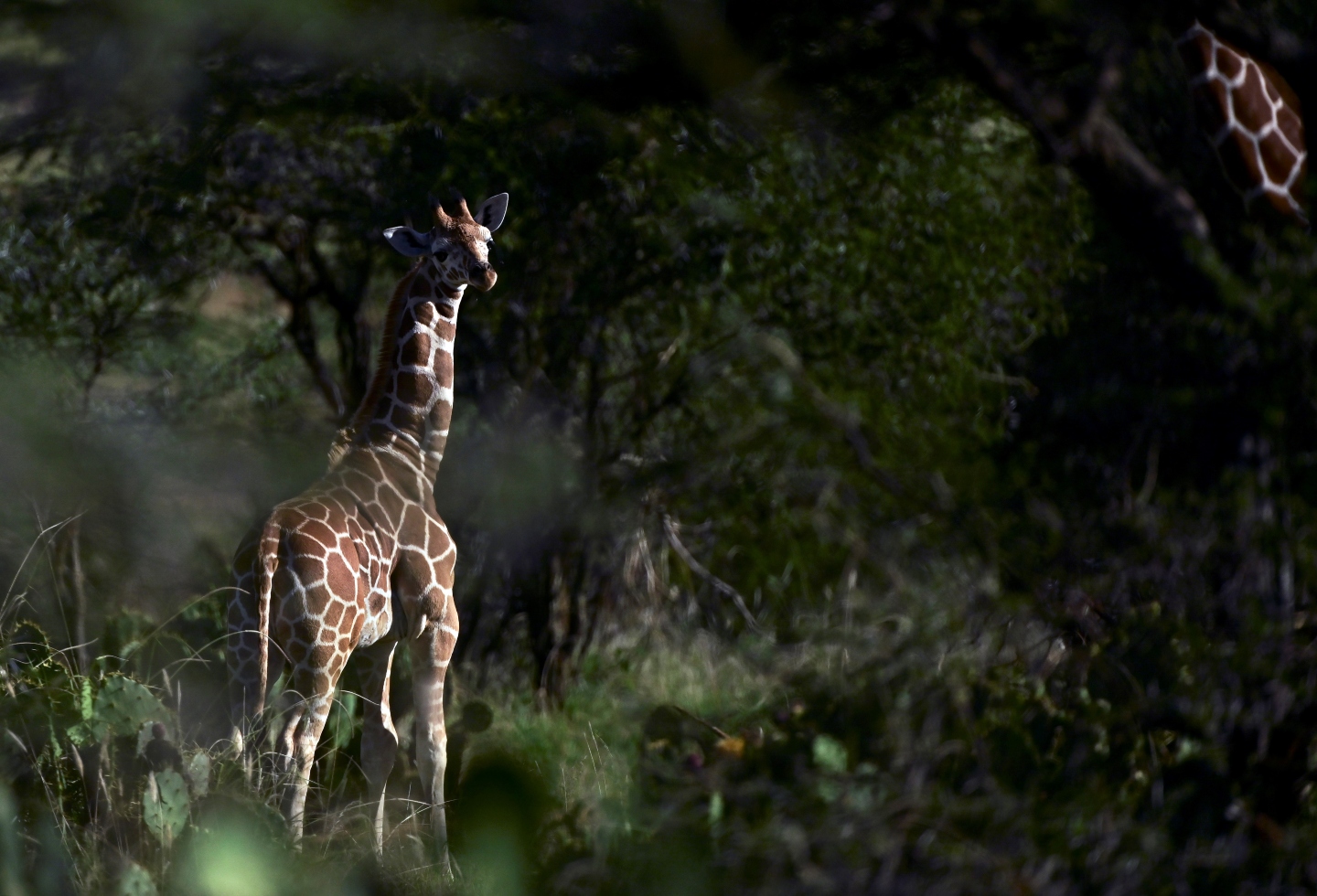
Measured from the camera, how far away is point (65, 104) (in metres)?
7.22

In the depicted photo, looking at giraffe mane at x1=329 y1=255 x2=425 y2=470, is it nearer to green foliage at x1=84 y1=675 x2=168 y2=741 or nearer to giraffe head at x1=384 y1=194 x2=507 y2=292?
giraffe head at x1=384 y1=194 x2=507 y2=292

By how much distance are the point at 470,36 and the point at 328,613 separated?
4.06m

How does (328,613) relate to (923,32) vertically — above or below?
below

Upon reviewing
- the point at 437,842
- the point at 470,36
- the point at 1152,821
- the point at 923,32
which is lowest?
the point at 437,842

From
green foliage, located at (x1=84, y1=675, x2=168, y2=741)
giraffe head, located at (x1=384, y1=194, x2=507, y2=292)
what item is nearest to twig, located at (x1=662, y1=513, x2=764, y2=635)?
giraffe head, located at (x1=384, y1=194, x2=507, y2=292)

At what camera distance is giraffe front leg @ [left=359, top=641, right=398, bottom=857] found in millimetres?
5582

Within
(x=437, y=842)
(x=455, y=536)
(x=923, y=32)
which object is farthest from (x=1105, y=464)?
(x=455, y=536)

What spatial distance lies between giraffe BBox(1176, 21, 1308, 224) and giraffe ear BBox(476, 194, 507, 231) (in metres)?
2.86

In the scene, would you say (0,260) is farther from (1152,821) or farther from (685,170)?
(1152,821)

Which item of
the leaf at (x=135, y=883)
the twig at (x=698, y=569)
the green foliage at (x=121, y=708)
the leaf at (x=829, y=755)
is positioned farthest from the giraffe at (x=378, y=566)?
the twig at (x=698, y=569)

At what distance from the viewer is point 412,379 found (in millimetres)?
5910

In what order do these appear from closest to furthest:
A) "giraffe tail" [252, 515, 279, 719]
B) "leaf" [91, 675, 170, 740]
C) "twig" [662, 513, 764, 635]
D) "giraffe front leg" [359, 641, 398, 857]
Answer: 1. "leaf" [91, 675, 170, 740]
2. "giraffe tail" [252, 515, 279, 719]
3. "giraffe front leg" [359, 641, 398, 857]
4. "twig" [662, 513, 764, 635]

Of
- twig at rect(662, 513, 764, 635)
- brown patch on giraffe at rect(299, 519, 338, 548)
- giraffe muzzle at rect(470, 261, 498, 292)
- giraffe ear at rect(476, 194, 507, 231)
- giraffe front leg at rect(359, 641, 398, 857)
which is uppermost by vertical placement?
giraffe ear at rect(476, 194, 507, 231)

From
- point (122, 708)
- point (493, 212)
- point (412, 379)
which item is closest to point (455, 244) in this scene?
point (493, 212)
